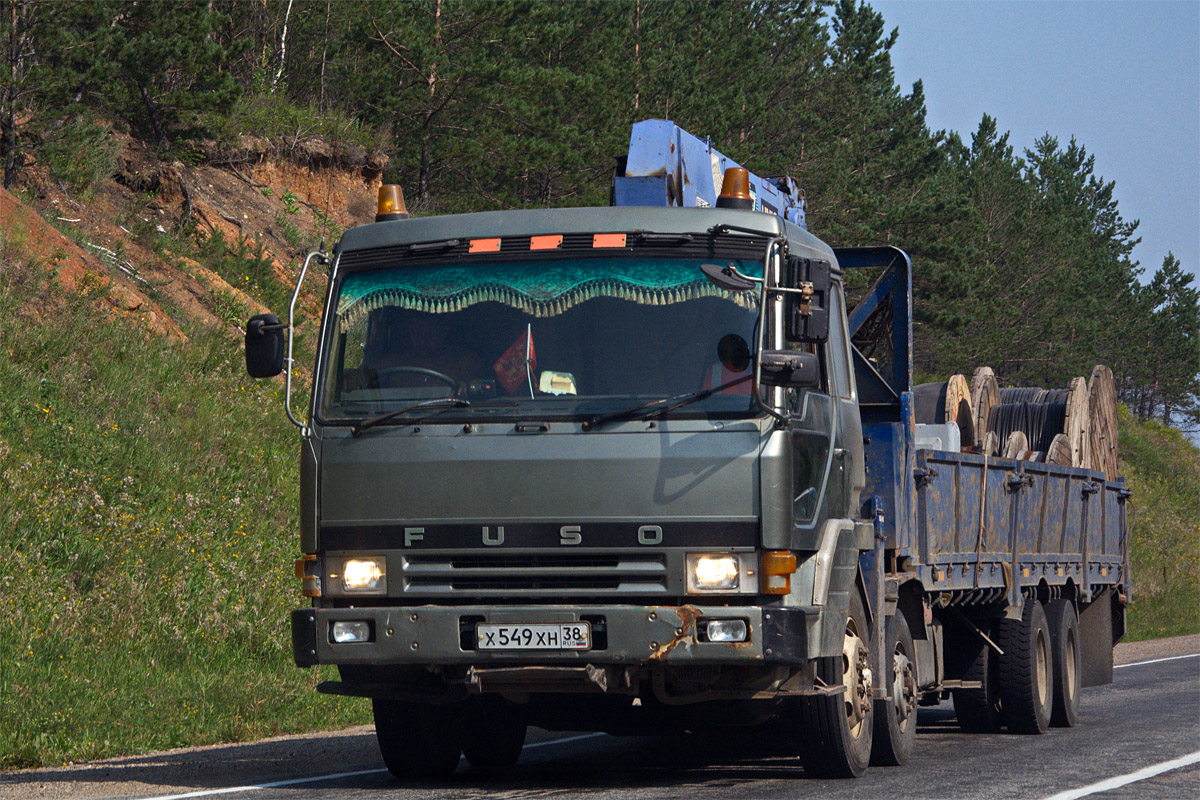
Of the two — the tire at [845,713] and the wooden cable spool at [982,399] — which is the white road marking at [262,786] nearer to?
the tire at [845,713]

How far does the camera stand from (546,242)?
773cm

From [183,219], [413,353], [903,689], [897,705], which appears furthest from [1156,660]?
[183,219]

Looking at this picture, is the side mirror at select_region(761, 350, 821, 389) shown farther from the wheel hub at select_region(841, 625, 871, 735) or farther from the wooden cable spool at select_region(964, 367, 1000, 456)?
the wooden cable spool at select_region(964, 367, 1000, 456)

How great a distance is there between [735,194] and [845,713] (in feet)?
9.23

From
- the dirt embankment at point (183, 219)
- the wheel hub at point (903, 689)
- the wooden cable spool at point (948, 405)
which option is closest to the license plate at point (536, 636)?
the wheel hub at point (903, 689)

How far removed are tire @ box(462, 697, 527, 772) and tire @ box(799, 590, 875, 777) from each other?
5.99ft

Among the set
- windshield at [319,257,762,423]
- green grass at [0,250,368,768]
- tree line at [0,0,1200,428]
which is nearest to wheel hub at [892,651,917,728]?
windshield at [319,257,762,423]

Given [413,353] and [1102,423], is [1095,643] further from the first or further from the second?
[413,353]

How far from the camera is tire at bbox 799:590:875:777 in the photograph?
805 centimetres

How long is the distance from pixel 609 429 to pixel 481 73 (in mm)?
25909

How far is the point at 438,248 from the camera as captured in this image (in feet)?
25.7

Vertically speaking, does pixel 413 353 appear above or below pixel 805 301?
below

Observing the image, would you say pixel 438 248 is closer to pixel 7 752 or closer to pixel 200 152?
pixel 7 752

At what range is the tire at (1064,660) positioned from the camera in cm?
1246
